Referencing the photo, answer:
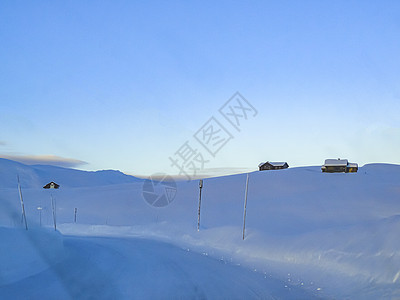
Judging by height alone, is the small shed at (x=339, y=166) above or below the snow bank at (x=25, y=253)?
above

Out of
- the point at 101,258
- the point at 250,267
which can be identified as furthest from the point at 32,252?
the point at 250,267

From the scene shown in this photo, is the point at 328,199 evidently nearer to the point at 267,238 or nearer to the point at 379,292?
the point at 267,238

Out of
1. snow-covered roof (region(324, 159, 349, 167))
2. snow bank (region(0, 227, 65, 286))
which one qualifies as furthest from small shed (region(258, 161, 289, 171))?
snow bank (region(0, 227, 65, 286))

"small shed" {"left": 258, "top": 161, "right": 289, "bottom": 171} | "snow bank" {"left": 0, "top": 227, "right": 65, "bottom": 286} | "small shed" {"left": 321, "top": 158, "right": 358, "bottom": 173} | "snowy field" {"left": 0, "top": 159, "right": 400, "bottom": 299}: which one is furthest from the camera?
"small shed" {"left": 258, "top": 161, "right": 289, "bottom": 171}

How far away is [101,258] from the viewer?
56.3ft

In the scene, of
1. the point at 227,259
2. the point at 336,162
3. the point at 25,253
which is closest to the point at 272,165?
the point at 336,162

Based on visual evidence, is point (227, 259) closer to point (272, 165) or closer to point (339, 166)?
point (339, 166)

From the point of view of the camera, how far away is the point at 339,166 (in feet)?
215

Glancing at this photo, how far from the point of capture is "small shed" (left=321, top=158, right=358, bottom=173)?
65.4m

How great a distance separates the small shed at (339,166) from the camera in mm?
65431

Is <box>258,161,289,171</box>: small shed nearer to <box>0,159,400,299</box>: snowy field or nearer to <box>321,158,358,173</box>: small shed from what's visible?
<box>321,158,358,173</box>: small shed

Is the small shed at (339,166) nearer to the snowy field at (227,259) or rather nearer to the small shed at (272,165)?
the small shed at (272,165)

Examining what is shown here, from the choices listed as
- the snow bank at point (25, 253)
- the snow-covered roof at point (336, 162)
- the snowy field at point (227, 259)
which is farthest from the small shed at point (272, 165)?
the snow bank at point (25, 253)

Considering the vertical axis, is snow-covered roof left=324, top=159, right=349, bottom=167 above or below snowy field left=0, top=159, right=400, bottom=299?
above
